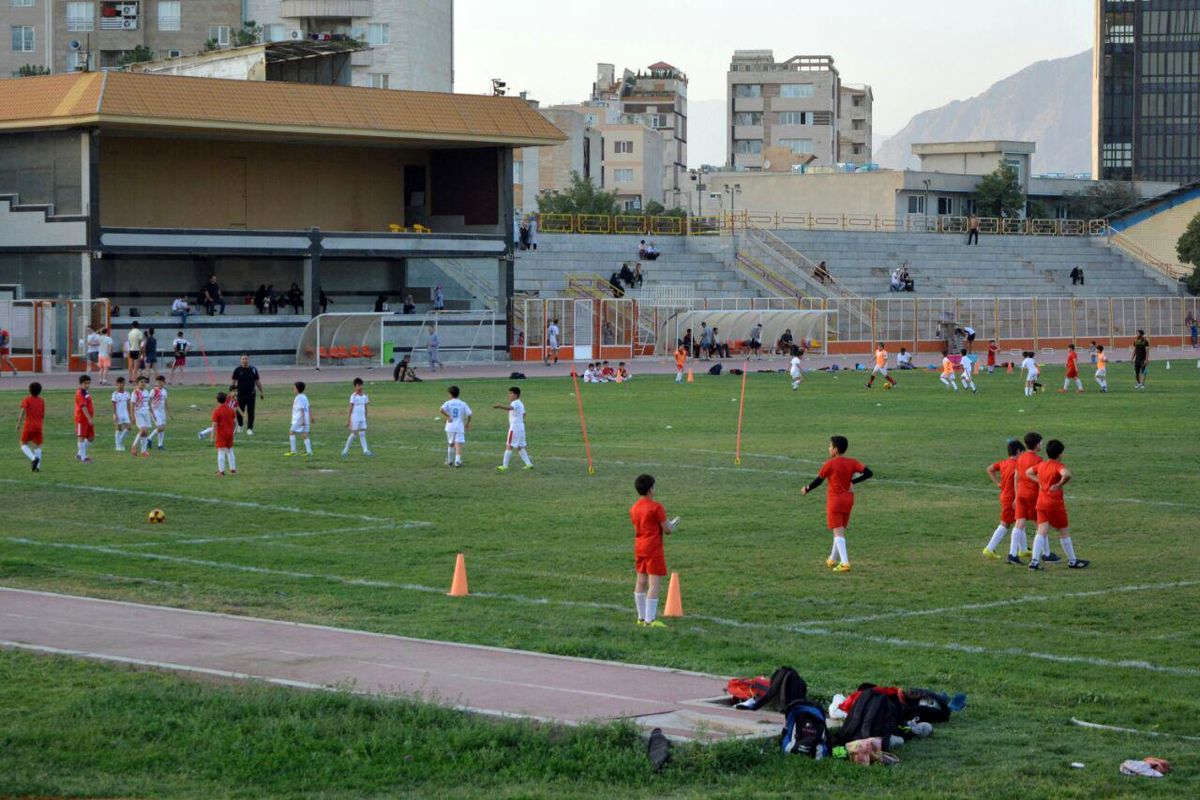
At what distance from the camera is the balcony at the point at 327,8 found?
327 feet

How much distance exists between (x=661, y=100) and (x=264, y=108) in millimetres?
115274

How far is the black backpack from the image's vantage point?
1131 centimetres

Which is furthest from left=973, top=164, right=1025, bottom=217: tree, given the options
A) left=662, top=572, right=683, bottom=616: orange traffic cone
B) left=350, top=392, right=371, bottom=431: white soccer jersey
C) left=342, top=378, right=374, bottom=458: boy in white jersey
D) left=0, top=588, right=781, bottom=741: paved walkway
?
left=0, top=588, right=781, bottom=741: paved walkway

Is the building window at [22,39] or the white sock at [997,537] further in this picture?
the building window at [22,39]

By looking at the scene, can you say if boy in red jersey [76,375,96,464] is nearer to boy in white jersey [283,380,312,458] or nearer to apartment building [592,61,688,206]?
boy in white jersey [283,380,312,458]

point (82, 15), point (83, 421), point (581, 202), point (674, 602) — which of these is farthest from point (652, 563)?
point (581, 202)

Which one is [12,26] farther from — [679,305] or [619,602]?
[619,602]

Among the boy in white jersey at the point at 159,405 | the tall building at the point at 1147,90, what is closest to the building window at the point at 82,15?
the boy in white jersey at the point at 159,405

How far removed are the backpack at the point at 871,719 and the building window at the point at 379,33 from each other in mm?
93510

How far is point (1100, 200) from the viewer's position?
12188 centimetres

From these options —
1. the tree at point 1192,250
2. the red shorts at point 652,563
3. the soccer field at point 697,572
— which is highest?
the tree at point 1192,250

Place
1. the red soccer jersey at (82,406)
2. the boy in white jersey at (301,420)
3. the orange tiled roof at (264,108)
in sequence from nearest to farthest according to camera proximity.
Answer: the red soccer jersey at (82,406), the boy in white jersey at (301,420), the orange tiled roof at (264,108)

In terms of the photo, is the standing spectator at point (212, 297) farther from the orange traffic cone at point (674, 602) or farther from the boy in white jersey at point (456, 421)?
the orange traffic cone at point (674, 602)

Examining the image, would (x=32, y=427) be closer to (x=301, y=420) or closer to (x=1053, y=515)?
(x=301, y=420)
